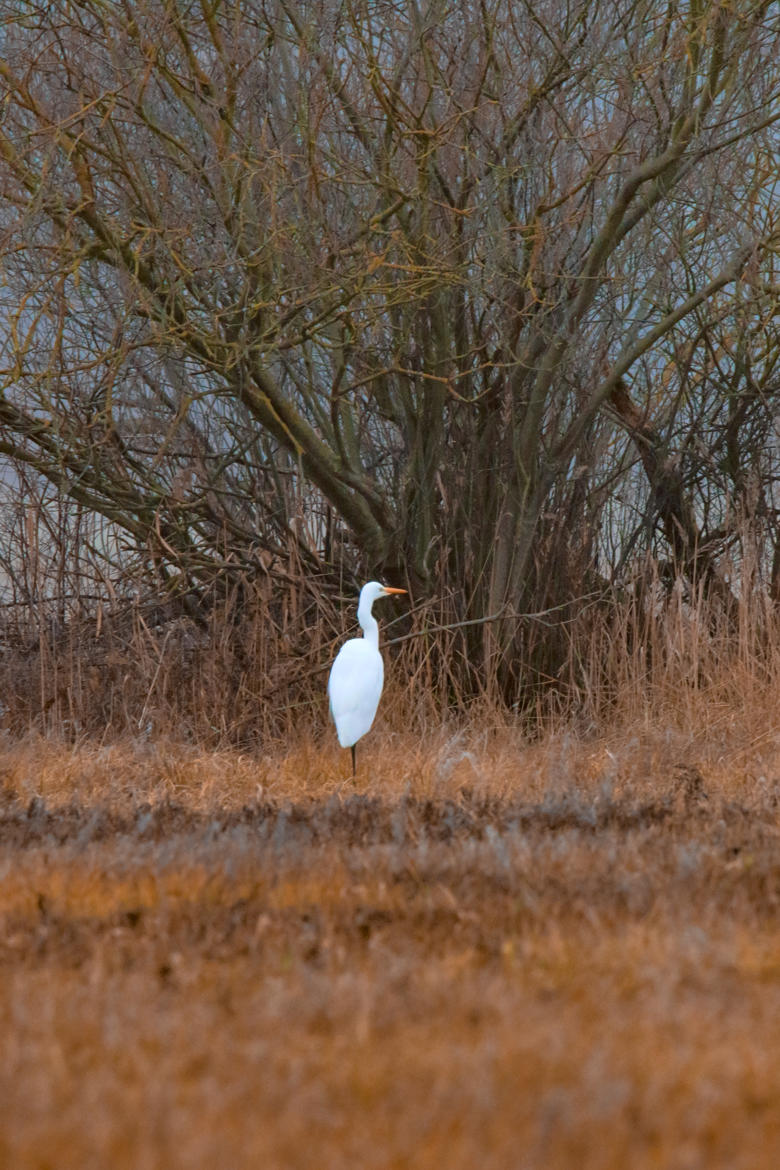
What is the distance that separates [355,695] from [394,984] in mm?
3726

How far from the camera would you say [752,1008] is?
2814 mm

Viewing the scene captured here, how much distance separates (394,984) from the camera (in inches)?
117

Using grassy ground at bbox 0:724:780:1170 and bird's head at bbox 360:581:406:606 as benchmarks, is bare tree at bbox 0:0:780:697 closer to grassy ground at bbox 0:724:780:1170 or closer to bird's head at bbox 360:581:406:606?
bird's head at bbox 360:581:406:606

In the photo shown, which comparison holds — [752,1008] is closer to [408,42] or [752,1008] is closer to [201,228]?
[201,228]

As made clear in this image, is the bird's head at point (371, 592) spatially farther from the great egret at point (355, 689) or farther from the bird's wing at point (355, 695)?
the bird's wing at point (355, 695)

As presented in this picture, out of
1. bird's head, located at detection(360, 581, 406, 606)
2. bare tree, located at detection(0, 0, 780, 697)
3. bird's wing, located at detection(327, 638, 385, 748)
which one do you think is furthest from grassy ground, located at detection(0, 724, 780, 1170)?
bare tree, located at detection(0, 0, 780, 697)

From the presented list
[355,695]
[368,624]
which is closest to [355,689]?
[355,695]

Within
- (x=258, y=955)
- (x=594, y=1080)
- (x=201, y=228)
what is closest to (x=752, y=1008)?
(x=594, y=1080)

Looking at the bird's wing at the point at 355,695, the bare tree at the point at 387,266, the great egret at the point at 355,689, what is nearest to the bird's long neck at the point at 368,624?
the great egret at the point at 355,689

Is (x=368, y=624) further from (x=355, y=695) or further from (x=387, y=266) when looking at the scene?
(x=387, y=266)

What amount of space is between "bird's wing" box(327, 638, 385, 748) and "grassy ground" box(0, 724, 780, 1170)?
1.03 m

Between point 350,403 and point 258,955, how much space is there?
5.99 metres

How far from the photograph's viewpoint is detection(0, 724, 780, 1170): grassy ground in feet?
7.10

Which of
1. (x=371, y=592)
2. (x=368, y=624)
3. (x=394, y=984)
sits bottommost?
(x=394, y=984)
